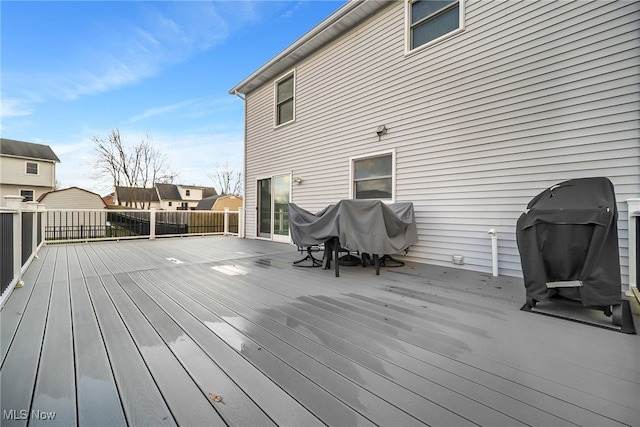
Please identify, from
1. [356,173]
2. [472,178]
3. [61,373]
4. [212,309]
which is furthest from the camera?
[356,173]

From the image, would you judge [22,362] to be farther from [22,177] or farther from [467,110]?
[22,177]

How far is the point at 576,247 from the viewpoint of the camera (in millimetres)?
2129

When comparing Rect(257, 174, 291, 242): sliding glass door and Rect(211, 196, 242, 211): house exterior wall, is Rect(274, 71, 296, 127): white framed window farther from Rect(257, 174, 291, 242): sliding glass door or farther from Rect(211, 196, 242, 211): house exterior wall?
Rect(211, 196, 242, 211): house exterior wall

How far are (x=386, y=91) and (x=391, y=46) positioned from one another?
32.1 inches

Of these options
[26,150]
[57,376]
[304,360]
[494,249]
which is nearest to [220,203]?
[26,150]

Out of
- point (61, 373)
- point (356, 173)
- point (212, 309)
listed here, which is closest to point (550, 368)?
point (212, 309)

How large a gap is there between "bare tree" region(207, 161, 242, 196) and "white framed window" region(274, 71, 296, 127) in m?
23.4

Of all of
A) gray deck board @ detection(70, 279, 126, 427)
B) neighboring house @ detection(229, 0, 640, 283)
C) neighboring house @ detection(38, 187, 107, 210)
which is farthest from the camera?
neighboring house @ detection(38, 187, 107, 210)

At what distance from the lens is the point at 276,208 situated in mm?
7352

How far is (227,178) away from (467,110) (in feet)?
95.3

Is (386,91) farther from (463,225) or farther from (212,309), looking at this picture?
(212,309)

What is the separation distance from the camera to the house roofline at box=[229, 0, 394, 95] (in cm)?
496

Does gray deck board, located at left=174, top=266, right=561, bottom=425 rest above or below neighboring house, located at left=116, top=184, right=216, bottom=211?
below

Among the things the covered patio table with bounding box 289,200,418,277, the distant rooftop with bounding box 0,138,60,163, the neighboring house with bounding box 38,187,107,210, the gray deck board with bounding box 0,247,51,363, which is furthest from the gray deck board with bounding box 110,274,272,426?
the distant rooftop with bounding box 0,138,60,163
